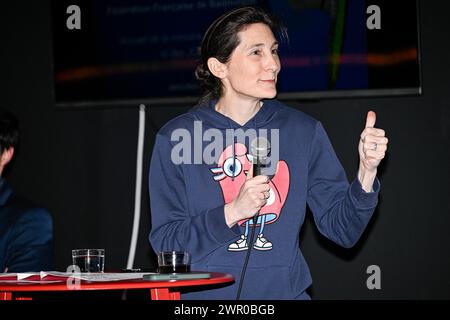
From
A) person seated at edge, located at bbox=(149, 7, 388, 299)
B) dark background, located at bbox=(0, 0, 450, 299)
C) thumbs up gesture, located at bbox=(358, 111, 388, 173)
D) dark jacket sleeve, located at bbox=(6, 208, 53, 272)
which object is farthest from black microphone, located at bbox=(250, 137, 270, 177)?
dark background, located at bbox=(0, 0, 450, 299)

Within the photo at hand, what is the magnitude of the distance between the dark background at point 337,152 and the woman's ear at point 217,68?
1.42 meters

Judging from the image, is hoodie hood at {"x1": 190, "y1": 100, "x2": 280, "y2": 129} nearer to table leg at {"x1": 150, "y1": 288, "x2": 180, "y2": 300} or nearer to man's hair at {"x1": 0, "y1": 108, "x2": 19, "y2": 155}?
table leg at {"x1": 150, "y1": 288, "x2": 180, "y2": 300}

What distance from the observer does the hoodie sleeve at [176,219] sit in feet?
7.91

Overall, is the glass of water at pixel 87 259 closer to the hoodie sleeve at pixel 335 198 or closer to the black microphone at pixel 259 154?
the black microphone at pixel 259 154

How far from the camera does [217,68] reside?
9.27 feet

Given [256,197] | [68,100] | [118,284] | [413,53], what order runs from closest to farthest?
[118,284]
[256,197]
[413,53]
[68,100]

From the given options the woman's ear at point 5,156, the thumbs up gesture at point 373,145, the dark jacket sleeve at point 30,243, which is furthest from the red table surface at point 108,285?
the woman's ear at point 5,156

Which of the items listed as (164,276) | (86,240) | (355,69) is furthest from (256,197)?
(86,240)

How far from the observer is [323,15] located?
407 cm

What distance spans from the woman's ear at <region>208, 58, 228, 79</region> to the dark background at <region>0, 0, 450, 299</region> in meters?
1.42

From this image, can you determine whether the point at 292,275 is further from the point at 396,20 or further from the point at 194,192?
the point at 396,20

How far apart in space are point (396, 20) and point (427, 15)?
0.16m

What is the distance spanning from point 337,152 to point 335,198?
1575 mm

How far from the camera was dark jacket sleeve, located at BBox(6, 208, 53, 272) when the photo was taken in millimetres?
3336
